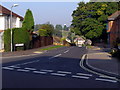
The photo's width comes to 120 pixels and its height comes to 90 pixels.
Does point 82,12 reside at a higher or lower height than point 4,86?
higher

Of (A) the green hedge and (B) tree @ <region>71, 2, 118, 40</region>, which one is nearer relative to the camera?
(A) the green hedge

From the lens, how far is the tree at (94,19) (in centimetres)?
5353

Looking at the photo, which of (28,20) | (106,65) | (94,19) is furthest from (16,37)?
(94,19)

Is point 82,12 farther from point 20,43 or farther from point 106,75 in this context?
point 106,75

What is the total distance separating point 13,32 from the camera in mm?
27969

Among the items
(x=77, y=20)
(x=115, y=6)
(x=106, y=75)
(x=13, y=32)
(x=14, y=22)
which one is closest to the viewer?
(x=106, y=75)

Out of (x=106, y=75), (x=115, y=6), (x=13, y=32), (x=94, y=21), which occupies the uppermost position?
(x=115, y=6)

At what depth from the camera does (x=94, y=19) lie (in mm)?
55531

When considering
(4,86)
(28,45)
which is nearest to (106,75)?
(4,86)

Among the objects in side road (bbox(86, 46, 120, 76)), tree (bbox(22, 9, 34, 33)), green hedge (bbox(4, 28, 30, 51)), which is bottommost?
side road (bbox(86, 46, 120, 76))

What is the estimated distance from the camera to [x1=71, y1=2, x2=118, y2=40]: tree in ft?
176

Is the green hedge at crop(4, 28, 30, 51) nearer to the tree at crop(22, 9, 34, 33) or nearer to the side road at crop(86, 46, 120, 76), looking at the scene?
the tree at crop(22, 9, 34, 33)

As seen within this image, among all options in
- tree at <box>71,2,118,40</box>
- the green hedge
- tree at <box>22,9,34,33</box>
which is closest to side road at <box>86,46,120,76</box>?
the green hedge

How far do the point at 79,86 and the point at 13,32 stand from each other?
21437 mm
